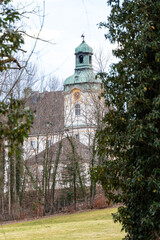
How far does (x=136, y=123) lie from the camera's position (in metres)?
9.75

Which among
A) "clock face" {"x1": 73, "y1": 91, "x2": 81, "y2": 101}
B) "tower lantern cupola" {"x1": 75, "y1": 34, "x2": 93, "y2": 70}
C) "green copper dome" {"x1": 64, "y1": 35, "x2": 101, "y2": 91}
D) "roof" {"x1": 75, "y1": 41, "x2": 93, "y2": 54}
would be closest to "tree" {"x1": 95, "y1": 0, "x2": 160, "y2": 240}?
"clock face" {"x1": 73, "y1": 91, "x2": 81, "y2": 101}

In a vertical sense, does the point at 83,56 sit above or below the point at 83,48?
below

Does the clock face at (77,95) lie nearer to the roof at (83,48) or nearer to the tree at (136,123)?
the roof at (83,48)

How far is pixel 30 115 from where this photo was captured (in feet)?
15.4

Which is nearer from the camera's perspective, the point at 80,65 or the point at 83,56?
the point at 83,56

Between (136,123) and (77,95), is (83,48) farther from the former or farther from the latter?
(136,123)

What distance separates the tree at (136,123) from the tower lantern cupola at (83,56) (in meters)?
51.3

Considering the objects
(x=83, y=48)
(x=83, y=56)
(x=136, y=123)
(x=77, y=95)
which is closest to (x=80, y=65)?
(x=83, y=56)

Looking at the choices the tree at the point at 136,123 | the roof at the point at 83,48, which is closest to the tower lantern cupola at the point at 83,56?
the roof at the point at 83,48

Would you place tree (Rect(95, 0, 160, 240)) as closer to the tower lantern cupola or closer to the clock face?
the clock face

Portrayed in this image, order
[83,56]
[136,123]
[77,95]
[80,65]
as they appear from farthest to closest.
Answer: [80,65], [83,56], [77,95], [136,123]

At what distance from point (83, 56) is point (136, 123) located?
53.7 meters

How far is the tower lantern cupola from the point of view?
62375mm

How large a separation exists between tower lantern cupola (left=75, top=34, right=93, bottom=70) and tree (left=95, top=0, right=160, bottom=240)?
51.3m
